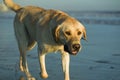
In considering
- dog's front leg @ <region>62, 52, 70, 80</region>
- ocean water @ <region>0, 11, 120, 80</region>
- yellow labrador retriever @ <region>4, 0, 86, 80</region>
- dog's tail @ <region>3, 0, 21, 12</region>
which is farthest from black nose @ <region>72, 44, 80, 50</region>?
dog's tail @ <region>3, 0, 21, 12</region>

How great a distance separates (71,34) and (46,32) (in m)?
0.81

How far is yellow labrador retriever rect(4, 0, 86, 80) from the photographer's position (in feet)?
22.1

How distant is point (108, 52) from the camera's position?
40.0 feet

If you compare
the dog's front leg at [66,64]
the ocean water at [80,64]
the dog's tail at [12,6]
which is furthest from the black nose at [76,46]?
the dog's tail at [12,6]

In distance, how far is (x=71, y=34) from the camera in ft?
21.9

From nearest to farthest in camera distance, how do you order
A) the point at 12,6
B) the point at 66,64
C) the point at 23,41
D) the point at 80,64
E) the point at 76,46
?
the point at 76,46 → the point at 66,64 → the point at 23,41 → the point at 12,6 → the point at 80,64

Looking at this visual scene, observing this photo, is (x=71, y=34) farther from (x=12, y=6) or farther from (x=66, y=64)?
(x=12, y=6)

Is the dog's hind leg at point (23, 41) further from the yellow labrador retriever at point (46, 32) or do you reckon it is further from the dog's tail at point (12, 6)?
the dog's tail at point (12, 6)

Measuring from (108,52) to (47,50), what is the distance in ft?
16.3

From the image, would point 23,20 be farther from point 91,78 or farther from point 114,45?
point 114,45

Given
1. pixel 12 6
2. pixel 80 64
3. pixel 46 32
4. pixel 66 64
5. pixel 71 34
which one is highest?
pixel 71 34

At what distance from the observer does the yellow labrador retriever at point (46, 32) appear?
6.74m

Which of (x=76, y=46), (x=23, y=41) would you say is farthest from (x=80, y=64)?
(x=76, y=46)

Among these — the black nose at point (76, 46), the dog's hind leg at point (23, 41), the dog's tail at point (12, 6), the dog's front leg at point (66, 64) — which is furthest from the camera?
the dog's tail at point (12, 6)
